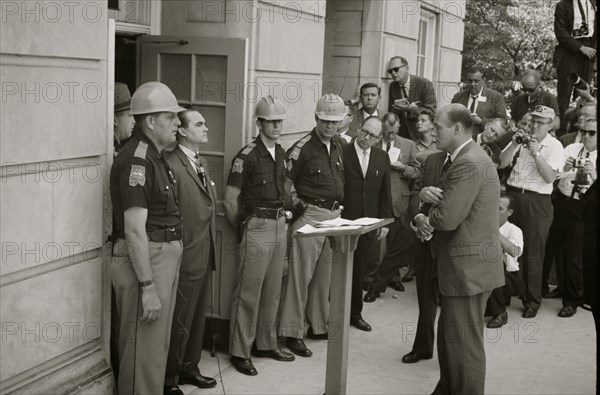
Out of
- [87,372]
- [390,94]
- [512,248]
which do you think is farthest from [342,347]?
[390,94]

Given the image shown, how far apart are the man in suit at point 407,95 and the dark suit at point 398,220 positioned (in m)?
1.40

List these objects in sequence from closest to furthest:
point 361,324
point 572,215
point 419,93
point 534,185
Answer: point 361,324 → point 534,185 → point 572,215 → point 419,93

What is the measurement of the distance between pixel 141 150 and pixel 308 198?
2.30 metres

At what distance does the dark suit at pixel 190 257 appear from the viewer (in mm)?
6383

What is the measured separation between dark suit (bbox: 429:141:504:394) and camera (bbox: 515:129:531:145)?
121 inches

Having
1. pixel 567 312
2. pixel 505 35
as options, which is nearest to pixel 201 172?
pixel 567 312

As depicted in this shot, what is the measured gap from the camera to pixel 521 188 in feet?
30.4

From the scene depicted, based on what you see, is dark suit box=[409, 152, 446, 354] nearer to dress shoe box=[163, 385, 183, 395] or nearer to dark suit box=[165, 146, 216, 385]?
dark suit box=[165, 146, 216, 385]

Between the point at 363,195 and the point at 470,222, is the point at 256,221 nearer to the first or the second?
the point at 363,195

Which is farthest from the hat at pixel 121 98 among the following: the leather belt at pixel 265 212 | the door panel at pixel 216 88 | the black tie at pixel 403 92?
the black tie at pixel 403 92

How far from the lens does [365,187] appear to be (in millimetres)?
8266

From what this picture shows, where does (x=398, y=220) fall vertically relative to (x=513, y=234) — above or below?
below

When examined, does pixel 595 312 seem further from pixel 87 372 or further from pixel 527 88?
pixel 527 88

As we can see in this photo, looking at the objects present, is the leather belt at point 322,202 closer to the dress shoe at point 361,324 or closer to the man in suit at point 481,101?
the dress shoe at point 361,324
